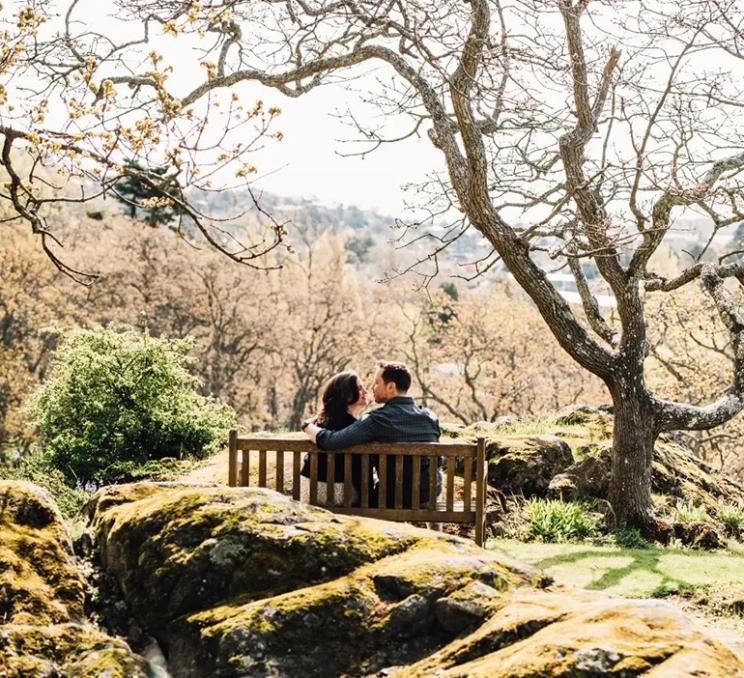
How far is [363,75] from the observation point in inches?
373

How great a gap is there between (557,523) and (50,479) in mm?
5419

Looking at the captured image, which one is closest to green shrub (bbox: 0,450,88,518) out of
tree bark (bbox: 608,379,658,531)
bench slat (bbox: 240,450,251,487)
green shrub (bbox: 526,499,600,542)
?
bench slat (bbox: 240,450,251,487)

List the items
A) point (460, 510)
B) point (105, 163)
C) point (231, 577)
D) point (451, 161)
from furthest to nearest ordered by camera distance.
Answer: point (451, 161), point (460, 510), point (105, 163), point (231, 577)

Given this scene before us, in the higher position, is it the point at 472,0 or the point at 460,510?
the point at 472,0

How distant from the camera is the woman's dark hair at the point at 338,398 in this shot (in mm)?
6781

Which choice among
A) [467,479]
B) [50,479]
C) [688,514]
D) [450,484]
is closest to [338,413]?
[450,484]

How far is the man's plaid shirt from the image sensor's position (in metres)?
6.54

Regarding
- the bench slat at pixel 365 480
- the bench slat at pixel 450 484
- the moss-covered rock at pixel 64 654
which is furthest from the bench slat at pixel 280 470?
the moss-covered rock at pixel 64 654

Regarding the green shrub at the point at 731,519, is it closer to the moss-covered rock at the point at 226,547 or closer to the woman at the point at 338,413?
the woman at the point at 338,413

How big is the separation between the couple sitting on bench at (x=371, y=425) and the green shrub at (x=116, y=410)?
4.37 m

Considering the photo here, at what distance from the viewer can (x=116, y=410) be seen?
10.9 m

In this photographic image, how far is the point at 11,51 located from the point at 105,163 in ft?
2.68

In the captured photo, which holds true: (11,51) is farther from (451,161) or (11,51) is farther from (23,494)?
(451,161)

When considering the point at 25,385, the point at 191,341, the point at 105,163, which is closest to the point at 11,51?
the point at 105,163
